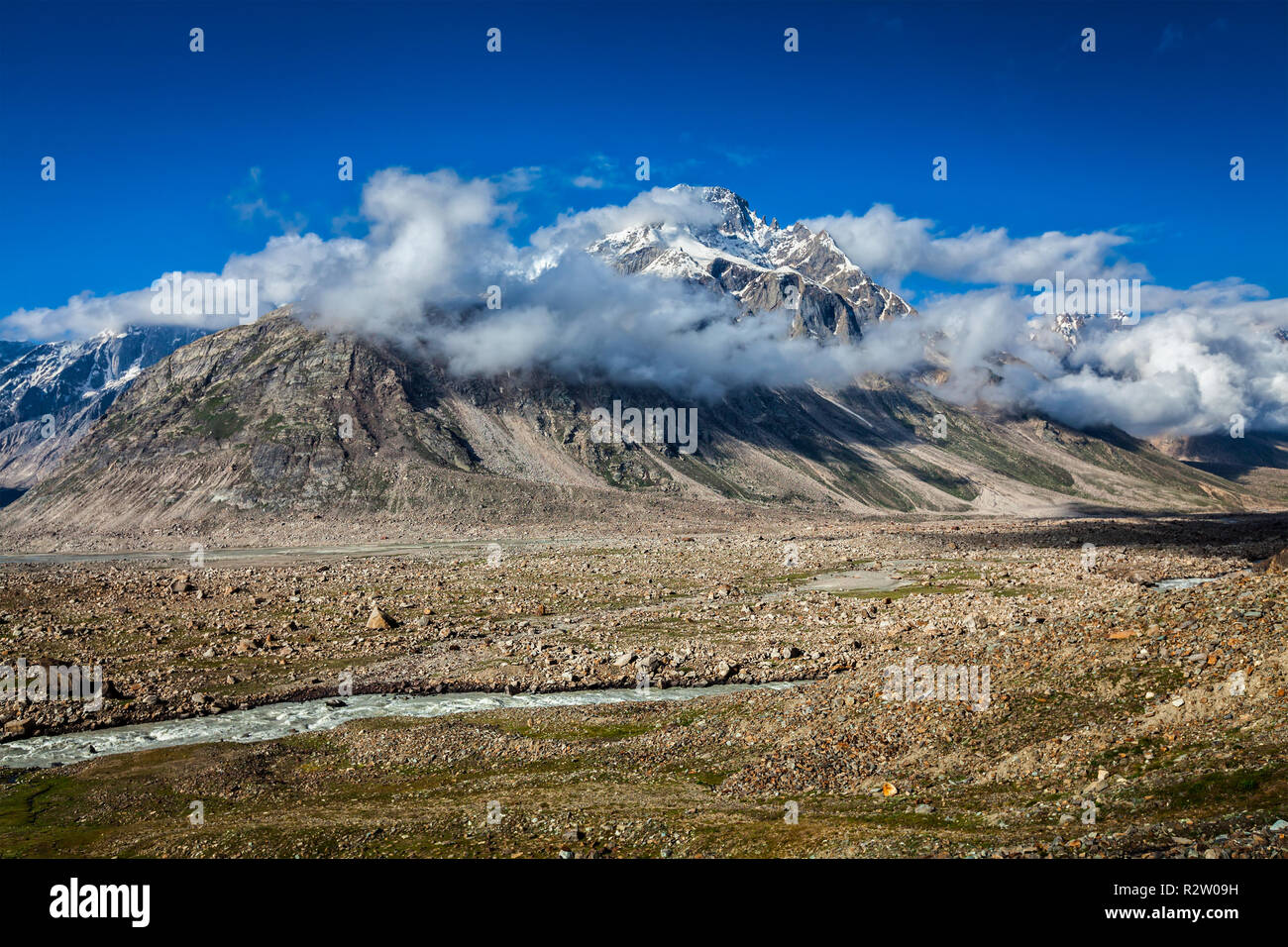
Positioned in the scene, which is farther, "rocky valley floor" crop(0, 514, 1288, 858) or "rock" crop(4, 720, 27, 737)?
"rock" crop(4, 720, 27, 737)

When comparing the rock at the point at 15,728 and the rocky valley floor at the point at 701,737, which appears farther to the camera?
the rock at the point at 15,728

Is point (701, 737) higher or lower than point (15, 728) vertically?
higher

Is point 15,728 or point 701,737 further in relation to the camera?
point 15,728

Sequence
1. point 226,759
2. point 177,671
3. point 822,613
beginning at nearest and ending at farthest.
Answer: point 226,759
point 177,671
point 822,613
